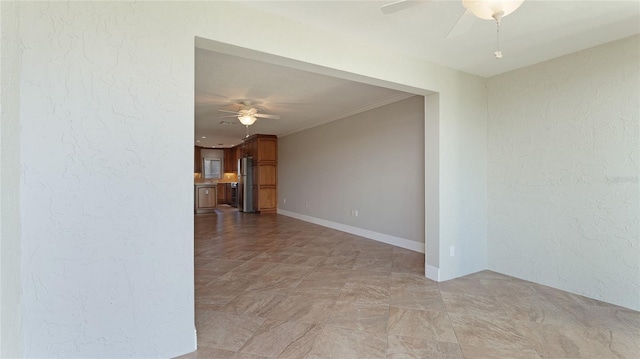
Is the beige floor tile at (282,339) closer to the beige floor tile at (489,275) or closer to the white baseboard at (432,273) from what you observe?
the white baseboard at (432,273)

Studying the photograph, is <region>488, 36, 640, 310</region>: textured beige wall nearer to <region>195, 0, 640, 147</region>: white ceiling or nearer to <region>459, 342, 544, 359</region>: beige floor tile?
<region>195, 0, 640, 147</region>: white ceiling

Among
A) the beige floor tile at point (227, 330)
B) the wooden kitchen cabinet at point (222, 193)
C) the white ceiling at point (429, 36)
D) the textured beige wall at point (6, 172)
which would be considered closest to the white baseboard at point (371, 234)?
the white ceiling at point (429, 36)

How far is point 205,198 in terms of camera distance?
9344 millimetres

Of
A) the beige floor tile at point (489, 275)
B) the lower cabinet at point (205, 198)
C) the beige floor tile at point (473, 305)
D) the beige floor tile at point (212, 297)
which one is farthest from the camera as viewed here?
the lower cabinet at point (205, 198)

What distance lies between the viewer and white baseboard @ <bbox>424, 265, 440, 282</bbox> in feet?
11.3

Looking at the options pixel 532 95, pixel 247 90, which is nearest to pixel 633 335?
pixel 532 95

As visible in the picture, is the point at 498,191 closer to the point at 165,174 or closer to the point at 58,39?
the point at 165,174

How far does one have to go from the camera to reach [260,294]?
10.00 feet

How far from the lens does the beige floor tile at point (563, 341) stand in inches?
80.7

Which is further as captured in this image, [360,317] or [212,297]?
[212,297]

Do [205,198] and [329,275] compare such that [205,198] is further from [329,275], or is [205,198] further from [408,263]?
[408,263]

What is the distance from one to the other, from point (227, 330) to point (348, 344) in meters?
0.94

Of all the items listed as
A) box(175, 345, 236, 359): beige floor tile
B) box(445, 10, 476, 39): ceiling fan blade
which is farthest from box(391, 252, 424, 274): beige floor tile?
box(445, 10, 476, 39): ceiling fan blade

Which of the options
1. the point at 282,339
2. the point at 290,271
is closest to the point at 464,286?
the point at 290,271
